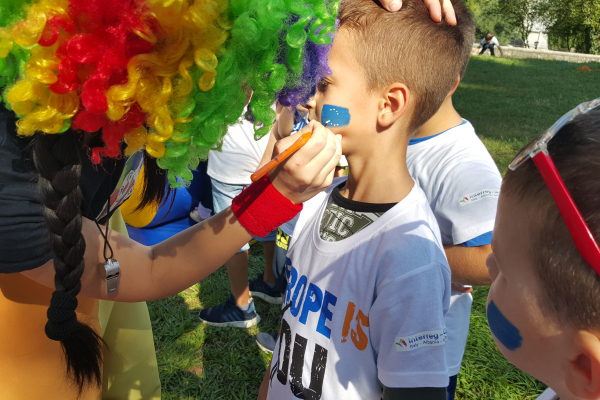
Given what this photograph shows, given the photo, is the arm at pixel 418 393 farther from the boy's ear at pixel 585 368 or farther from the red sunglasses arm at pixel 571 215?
the red sunglasses arm at pixel 571 215

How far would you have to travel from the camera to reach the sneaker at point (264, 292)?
368 cm

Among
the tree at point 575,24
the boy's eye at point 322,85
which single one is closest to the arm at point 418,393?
the boy's eye at point 322,85

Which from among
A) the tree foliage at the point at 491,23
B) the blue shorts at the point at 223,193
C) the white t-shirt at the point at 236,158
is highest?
the white t-shirt at the point at 236,158

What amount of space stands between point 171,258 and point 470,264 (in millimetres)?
1074

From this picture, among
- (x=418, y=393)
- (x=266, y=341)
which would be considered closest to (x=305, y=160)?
(x=418, y=393)

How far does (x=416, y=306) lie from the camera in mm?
1236

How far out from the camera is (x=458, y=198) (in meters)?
1.73

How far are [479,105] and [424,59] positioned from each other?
30.1 feet

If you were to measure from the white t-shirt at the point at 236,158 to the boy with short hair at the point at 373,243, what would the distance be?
4.54 ft

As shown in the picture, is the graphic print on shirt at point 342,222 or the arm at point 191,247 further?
the graphic print on shirt at point 342,222

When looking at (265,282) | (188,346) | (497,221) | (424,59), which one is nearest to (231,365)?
(188,346)

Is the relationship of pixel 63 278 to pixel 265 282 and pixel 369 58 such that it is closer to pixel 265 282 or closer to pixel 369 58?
pixel 369 58

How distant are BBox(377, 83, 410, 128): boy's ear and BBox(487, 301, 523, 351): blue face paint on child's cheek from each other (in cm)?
80

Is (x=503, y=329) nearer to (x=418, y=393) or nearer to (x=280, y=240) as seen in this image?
(x=418, y=393)
